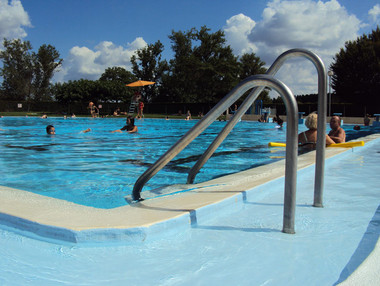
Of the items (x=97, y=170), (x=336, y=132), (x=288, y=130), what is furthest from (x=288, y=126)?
(x=336, y=132)

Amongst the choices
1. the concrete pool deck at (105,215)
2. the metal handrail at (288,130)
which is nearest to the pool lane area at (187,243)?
the concrete pool deck at (105,215)

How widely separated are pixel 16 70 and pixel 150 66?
82.9 feet

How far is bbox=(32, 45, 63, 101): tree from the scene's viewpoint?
211 feet

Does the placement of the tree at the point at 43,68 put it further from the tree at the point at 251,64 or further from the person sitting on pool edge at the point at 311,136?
the person sitting on pool edge at the point at 311,136

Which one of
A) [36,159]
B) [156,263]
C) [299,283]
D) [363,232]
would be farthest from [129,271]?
[36,159]

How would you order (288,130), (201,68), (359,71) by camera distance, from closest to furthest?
(288,130) < (359,71) < (201,68)

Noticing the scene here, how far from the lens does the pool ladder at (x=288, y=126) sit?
7.54ft

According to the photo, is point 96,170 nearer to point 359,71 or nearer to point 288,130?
point 288,130

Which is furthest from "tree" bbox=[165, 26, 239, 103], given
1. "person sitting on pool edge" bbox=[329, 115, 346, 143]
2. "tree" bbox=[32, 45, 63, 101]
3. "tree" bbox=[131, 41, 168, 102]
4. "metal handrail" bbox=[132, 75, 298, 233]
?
"metal handrail" bbox=[132, 75, 298, 233]

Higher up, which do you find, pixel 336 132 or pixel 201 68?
pixel 201 68

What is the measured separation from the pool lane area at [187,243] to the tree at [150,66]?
60.6 m

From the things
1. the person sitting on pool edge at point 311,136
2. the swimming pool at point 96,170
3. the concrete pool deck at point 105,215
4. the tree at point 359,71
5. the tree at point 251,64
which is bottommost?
the swimming pool at point 96,170

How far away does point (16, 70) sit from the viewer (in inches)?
2544

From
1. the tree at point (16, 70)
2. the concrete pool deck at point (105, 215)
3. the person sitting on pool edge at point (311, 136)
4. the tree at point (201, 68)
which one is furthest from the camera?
the tree at point (16, 70)
